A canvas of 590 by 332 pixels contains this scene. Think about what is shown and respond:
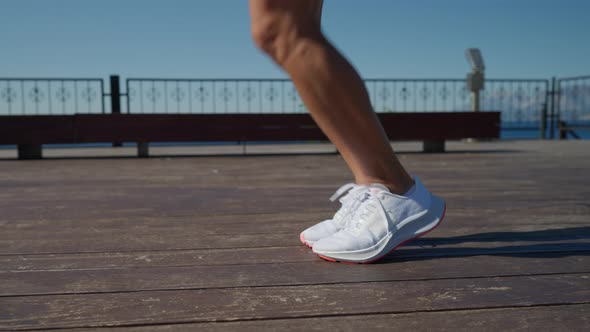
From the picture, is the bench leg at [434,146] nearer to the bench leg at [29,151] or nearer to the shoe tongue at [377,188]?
the bench leg at [29,151]

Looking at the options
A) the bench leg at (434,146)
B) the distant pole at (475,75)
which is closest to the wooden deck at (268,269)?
the bench leg at (434,146)

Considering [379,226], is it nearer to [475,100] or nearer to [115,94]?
[115,94]

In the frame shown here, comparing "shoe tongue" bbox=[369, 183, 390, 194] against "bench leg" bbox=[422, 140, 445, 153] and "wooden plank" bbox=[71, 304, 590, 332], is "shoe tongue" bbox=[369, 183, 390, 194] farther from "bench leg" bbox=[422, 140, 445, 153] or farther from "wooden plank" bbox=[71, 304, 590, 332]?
"bench leg" bbox=[422, 140, 445, 153]

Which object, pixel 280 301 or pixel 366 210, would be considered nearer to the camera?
pixel 280 301

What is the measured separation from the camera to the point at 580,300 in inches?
36.0

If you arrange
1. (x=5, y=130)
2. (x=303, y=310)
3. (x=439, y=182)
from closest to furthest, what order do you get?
1. (x=303, y=310)
2. (x=439, y=182)
3. (x=5, y=130)

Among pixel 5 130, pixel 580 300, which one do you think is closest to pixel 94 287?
pixel 580 300

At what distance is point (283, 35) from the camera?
1193 millimetres

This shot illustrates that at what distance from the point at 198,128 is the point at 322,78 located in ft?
16.3

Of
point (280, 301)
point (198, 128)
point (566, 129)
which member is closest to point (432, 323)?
point (280, 301)

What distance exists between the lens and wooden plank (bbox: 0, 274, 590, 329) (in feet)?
2.75

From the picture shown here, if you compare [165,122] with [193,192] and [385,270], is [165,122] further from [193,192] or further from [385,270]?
[385,270]

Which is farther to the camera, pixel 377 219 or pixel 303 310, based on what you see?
pixel 377 219

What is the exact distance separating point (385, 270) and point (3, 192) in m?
2.50
